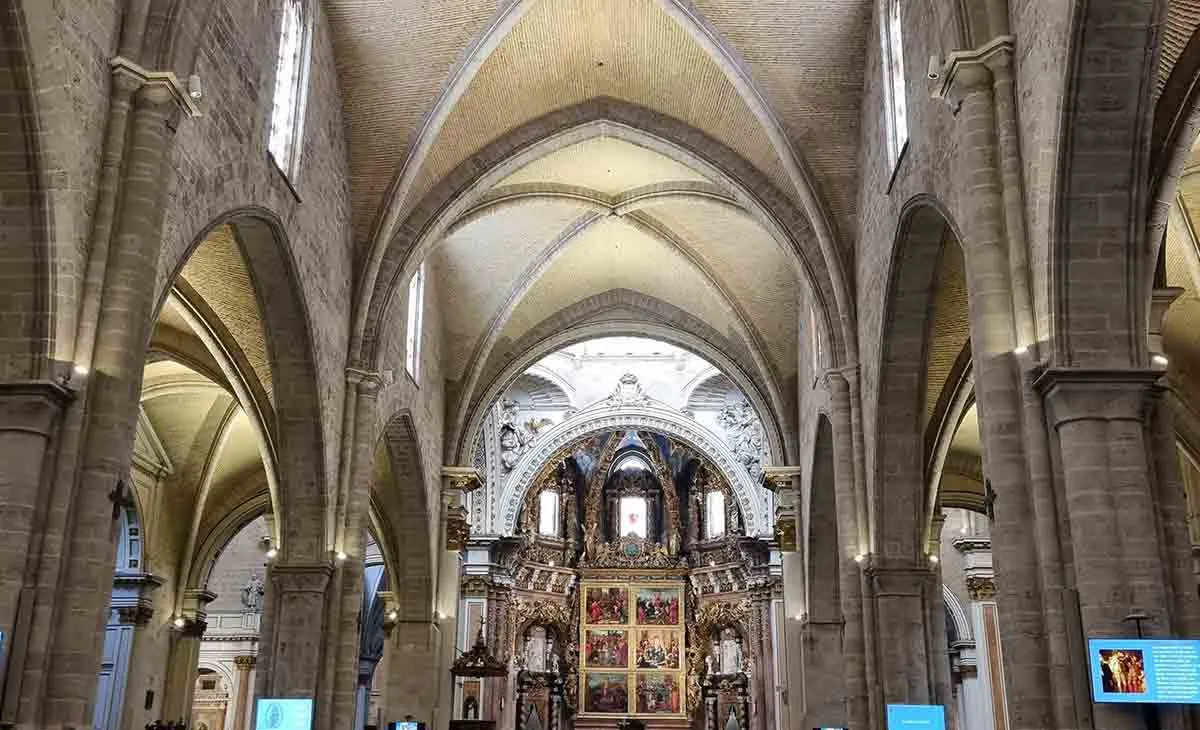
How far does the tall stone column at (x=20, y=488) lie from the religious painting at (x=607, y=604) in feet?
90.7

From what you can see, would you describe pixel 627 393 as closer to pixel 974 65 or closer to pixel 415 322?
pixel 415 322

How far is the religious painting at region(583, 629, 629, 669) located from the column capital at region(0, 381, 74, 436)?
90.8 ft

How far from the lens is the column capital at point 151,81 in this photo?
10422 millimetres

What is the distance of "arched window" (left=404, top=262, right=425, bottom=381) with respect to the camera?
22.0m

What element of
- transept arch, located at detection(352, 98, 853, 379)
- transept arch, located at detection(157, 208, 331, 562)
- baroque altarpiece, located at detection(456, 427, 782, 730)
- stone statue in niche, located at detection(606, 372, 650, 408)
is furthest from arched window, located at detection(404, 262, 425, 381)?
stone statue in niche, located at detection(606, 372, 650, 408)

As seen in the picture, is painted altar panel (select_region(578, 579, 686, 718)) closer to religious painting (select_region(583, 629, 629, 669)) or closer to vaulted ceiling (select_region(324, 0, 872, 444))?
religious painting (select_region(583, 629, 629, 669))

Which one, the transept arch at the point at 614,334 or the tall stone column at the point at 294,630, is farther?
the transept arch at the point at 614,334

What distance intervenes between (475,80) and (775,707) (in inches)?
723

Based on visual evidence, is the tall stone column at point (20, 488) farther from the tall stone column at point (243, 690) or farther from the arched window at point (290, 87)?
the tall stone column at point (243, 690)

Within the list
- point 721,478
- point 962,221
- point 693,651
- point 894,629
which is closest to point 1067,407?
point 962,221

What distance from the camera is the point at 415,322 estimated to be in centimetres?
2261

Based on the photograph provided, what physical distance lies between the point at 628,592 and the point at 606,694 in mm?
2979

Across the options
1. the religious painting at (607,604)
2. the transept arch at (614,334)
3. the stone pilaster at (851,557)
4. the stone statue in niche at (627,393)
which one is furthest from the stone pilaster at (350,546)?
the religious painting at (607,604)

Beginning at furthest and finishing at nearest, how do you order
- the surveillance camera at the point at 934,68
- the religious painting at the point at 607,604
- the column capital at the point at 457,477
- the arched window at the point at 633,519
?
the arched window at the point at 633,519 → the religious painting at the point at 607,604 → the column capital at the point at 457,477 → the surveillance camera at the point at 934,68
